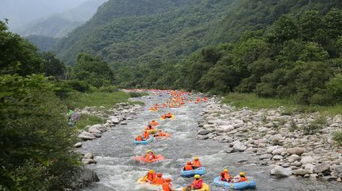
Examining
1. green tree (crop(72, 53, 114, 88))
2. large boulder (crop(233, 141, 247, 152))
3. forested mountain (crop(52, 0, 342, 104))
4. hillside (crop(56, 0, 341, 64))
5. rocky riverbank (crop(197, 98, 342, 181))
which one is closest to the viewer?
rocky riverbank (crop(197, 98, 342, 181))

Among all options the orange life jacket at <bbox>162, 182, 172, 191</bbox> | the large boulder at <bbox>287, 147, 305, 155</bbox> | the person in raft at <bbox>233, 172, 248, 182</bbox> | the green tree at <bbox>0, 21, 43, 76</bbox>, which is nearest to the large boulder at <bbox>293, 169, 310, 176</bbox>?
the person in raft at <bbox>233, 172, 248, 182</bbox>

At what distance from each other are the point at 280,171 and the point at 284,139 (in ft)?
14.9

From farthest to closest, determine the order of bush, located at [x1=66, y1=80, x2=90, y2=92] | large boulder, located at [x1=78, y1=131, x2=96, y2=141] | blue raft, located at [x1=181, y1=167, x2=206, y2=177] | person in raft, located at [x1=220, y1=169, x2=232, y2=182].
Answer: bush, located at [x1=66, y1=80, x2=90, y2=92] < large boulder, located at [x1=78, y1=131, x2=96, y2=141] < blue raft, located at [x1=181, y1=167, x2=206, y2=177] < person in raft, located at [x1=220, y1=169, x2=232, y2=182]

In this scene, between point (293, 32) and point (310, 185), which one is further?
point (293, 32)

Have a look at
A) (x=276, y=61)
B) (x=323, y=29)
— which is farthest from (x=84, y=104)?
(x=323, y=29)

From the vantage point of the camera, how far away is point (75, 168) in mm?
12852

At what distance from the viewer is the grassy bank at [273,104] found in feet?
73.6

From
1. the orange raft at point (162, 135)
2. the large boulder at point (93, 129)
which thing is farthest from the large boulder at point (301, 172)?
the large boulder at point (93, 129)

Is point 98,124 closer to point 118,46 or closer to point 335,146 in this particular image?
point 335,146

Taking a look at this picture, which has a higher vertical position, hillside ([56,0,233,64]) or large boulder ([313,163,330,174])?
hillside ([56,0,233,64])

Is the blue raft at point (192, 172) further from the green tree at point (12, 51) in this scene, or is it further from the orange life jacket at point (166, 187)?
the green tree at point (12, 51)

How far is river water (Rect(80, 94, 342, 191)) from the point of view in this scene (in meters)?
12.9

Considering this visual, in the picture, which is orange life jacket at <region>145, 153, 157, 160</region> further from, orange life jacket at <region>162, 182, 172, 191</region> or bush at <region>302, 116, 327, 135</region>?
bush at <region>302, 116, 327, 135</region>

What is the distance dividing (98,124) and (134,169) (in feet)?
36.0
